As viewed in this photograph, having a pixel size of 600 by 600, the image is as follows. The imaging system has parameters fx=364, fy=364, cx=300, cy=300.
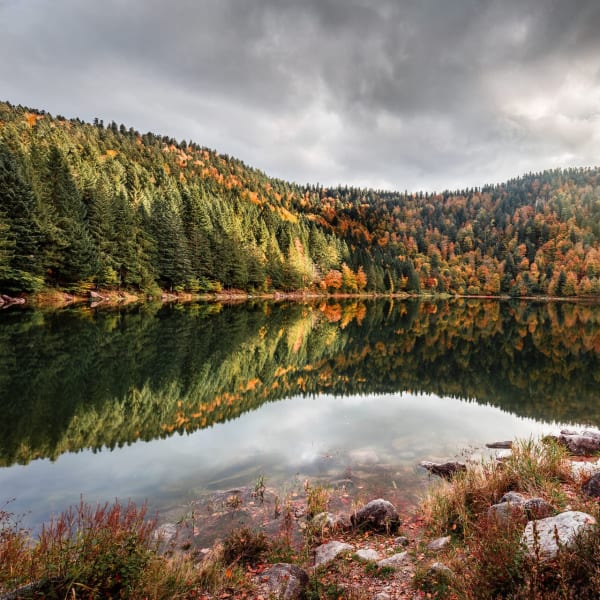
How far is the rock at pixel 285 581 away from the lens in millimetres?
4887

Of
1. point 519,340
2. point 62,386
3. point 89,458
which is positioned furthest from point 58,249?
point 519,340

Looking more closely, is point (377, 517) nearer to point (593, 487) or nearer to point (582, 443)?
point (593, 487)

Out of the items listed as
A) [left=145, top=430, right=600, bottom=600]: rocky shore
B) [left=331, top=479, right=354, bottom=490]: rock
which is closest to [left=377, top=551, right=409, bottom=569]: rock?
[left=145, top=430, right=600, bottom=600]: rocky shore

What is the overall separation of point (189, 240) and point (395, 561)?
230 feet

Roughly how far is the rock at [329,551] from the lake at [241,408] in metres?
2.71

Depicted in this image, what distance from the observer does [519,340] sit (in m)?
34.1

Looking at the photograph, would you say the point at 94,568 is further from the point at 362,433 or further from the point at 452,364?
the point at 452,364

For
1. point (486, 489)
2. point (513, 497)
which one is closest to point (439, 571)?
point (513, 497)

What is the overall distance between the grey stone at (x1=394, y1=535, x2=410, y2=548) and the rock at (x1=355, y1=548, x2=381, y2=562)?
0.64m

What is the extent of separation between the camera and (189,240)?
230ft

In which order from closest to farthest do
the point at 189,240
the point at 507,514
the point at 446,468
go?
the point at 507,514, the point at 446,468, the point at 189,240

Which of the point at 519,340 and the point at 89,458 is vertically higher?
the point at 519,340

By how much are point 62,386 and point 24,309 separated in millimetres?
29026

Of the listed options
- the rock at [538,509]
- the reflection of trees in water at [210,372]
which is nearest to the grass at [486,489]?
the rock at [538,509]
